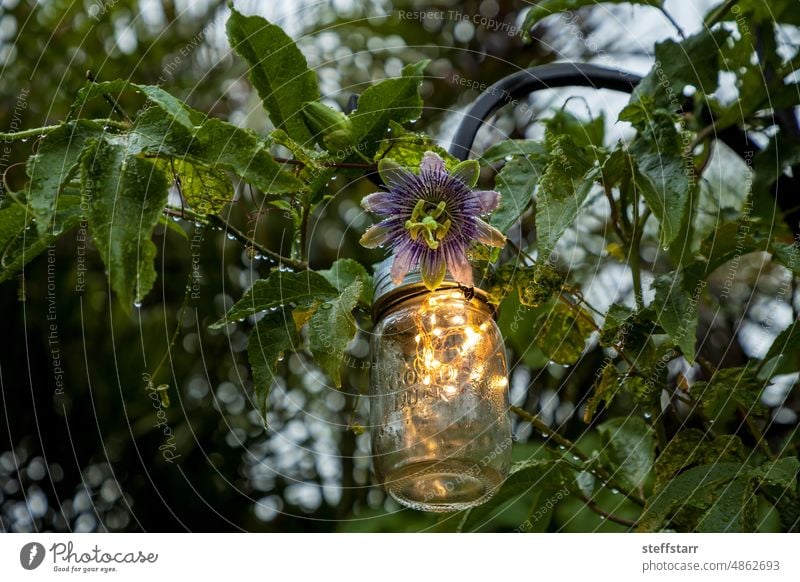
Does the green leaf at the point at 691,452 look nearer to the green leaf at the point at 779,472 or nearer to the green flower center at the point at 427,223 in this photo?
the green leaf at the point at 779,472

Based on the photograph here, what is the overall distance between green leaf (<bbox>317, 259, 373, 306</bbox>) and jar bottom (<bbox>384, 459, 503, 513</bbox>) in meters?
0.14

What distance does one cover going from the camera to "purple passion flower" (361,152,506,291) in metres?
0.61

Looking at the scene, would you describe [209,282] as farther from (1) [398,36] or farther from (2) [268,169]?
(2) [268,169]

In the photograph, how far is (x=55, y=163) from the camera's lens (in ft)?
1.85

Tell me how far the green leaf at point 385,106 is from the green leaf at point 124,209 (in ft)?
0.52

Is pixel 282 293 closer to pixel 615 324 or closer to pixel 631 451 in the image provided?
pixel 615 324

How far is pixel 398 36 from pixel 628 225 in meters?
0.75

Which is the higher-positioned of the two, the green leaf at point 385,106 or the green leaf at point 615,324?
the green leaf at point 385,106

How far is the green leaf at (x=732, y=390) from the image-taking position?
2.54ft
